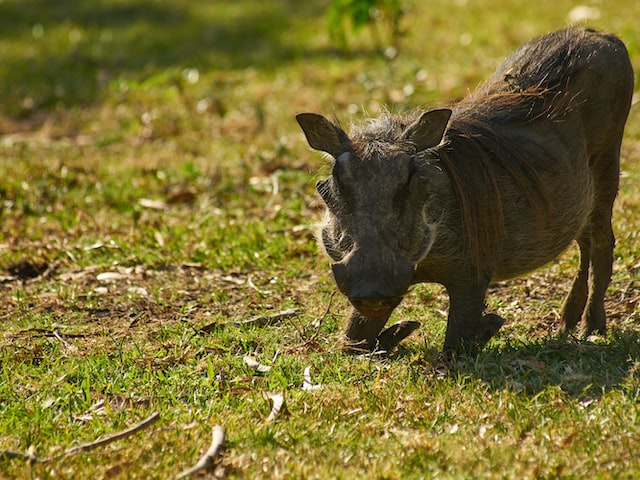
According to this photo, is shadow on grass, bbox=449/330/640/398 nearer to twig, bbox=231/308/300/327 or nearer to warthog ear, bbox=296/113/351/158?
warthog ear, bbox=296/113/351/158

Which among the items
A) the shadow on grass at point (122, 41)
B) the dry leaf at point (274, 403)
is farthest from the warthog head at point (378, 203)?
the shadow on grass at point (122, 41)

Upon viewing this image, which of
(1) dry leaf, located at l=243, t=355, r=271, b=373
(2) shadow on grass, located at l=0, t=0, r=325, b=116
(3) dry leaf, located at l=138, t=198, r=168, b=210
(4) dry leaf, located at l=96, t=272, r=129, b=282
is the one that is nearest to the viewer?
(1) dry leaf, located at l=243, t=355, r=271, b=373

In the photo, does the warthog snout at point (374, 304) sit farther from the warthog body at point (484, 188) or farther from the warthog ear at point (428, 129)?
the warthog ear at point (428, 129)

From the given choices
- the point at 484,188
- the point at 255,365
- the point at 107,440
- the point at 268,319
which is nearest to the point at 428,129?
the point at 484,188

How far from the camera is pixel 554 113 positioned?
4.57 meters

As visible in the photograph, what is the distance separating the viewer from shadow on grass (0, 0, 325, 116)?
36.1ft

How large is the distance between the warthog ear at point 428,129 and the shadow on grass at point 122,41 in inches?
275

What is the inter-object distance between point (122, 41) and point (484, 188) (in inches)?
367

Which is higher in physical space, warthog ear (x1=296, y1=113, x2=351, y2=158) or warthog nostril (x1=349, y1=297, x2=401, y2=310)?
warthog ear (x1=296, y1=113, x2=351, y2=158)

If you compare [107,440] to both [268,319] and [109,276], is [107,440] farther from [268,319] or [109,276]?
→ [109,276]

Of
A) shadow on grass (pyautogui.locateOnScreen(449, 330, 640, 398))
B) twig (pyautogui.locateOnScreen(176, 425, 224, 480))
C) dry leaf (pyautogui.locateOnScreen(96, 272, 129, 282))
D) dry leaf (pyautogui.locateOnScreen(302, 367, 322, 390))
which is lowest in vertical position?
dry leaf (pyautogui.locateOnScreen(96, 272, 129, 282))

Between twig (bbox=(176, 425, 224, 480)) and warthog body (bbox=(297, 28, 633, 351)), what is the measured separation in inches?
27.7

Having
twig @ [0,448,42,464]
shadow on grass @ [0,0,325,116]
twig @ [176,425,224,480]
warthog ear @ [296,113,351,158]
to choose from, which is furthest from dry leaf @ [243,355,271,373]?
shadow on grass @ [0,0,325,116]

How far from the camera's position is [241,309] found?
5160mm
